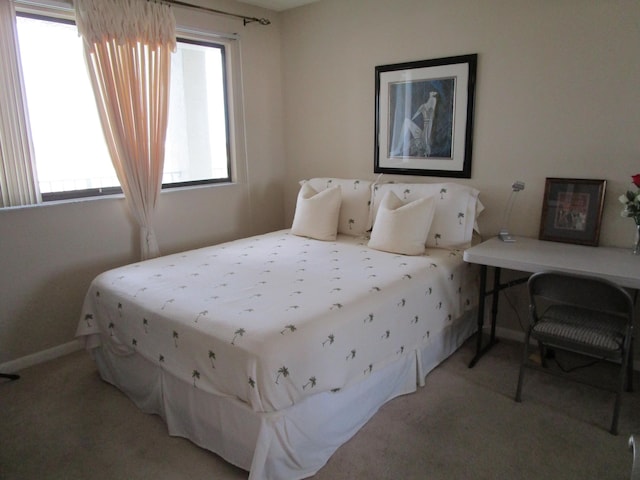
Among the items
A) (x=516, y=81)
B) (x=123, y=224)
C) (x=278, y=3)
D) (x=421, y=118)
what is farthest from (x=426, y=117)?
(x=123, y=224)

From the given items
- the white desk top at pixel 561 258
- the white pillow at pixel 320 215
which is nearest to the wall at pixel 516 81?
the white desk top at pixel 561 258

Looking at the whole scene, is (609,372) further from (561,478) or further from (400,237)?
(400,237)

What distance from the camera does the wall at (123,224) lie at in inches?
106

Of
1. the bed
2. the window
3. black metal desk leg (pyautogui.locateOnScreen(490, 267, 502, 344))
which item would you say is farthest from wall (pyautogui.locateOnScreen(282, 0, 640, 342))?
the window

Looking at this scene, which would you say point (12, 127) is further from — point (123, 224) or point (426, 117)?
point (426, 117)

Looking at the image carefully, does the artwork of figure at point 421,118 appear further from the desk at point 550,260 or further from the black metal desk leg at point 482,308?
the black metal desk leg at point 482,308

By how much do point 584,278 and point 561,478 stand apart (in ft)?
2.76

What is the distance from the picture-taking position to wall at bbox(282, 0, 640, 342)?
8.18ft

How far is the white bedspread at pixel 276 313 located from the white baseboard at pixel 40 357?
527 mm

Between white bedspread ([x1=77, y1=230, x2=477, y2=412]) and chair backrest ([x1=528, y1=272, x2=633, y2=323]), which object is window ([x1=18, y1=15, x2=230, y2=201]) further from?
chair backrest ([x1=528, y1=272, x2=633, y2=323])

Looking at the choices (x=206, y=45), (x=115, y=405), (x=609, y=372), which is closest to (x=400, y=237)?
(x=609, y=372)

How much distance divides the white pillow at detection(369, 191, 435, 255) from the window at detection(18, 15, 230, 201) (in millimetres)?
1707

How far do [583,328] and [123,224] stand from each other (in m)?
2.89

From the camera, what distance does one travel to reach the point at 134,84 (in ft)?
9.74
